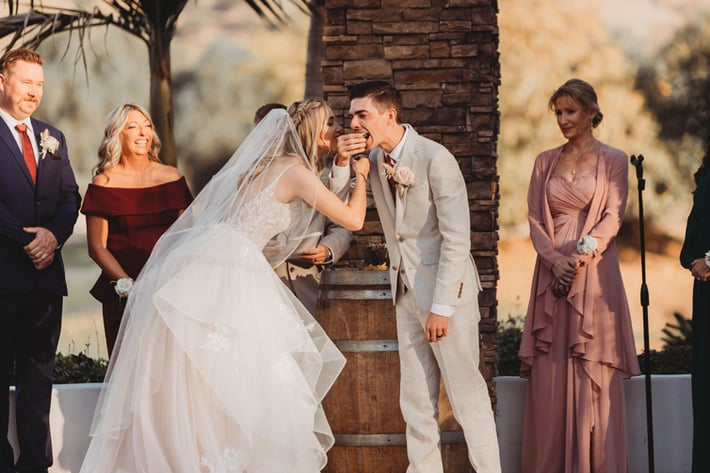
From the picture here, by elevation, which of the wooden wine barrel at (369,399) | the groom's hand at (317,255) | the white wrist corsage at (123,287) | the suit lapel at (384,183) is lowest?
the wooden wine barrel at (369,399)

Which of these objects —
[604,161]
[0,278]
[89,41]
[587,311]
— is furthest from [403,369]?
[89,41]

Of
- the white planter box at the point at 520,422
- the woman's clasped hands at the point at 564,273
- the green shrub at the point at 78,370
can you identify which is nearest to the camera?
the woman's clasped hands at the point at 564,273

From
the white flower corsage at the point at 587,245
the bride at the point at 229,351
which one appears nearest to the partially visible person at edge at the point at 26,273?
the bride at the point at 229,351

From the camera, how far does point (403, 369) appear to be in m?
5.26

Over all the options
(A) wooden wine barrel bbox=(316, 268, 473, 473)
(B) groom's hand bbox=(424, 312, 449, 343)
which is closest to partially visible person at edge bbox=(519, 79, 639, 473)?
(A) wooden wine barrel bbox=(316, 268, 473, 473)

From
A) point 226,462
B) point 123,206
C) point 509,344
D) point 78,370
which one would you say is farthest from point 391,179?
point 78,370

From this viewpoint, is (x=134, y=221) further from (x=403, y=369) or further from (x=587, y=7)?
(x=587, y=7)

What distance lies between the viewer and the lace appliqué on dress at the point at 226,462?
4934 millimetres

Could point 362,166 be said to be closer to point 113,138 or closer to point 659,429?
A: point 113,138

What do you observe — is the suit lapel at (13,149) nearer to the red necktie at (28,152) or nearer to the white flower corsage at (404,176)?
the red necktie at (28,152)

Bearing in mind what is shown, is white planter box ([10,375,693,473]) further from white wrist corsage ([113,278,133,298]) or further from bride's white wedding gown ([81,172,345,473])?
bride's white wedding gown ([81,172,345,473])

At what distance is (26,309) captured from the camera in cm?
573

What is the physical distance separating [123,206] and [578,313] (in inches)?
101

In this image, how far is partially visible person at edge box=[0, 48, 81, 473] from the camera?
5.66m
